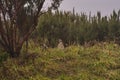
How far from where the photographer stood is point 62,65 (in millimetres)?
15234

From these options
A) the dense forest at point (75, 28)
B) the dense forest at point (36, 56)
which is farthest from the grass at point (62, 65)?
the dense forest at point (75, 28)

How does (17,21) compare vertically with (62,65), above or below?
above

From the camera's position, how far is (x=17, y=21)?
15594 millimetres

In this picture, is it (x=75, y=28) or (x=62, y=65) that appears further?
(x=75, y=28)

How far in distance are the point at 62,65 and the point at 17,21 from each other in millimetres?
2505

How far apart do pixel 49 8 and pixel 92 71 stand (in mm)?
3187

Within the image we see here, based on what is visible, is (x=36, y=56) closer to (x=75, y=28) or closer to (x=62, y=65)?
(x=62, y=65)

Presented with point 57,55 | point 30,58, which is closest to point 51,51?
point 57,55

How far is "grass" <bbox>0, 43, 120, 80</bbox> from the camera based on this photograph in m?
13.8

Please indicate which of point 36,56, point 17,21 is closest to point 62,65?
point 36,56

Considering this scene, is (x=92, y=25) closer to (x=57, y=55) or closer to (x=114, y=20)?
(x=114, y=20)

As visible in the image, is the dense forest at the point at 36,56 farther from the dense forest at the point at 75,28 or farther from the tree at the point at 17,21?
the dense forest at the point at 75,28

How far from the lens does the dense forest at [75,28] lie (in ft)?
81.6

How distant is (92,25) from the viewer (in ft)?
94.3
